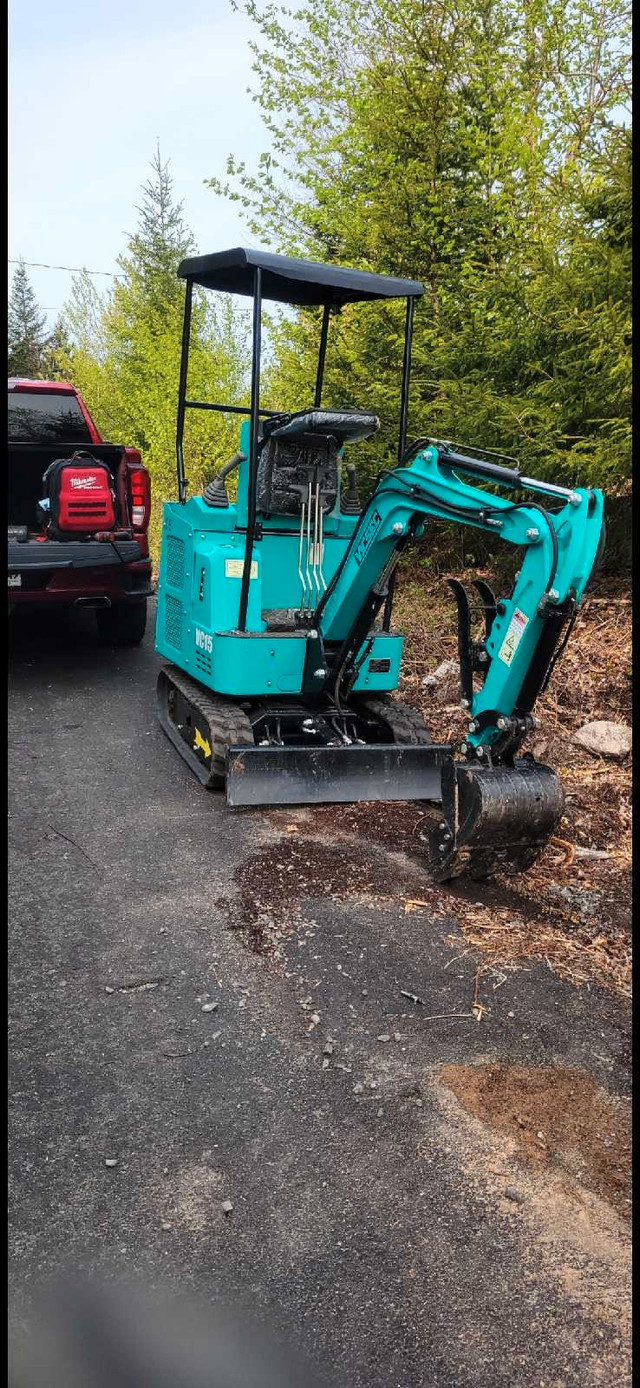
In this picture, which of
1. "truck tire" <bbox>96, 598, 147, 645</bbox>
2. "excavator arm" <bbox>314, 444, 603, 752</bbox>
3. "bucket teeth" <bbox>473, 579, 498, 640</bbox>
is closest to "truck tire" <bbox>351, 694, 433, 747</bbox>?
"excavator arm" <bbox>314, 444, 603, 752</bbox>

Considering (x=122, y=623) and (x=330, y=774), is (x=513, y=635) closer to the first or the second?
(x=330, y=774)

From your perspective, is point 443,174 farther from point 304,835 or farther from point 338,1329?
point 338,1329

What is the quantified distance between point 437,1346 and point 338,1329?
0.23 metres

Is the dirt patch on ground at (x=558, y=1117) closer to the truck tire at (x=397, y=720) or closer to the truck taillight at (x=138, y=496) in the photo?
the truck tire at (x=397, y=720)

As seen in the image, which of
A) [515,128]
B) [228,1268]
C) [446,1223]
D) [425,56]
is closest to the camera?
[228,1268]

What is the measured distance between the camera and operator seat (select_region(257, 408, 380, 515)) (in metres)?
5.84

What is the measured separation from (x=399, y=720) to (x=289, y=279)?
2682mm

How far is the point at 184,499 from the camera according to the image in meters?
6.44

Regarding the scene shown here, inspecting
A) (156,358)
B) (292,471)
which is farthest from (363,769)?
(156,358)

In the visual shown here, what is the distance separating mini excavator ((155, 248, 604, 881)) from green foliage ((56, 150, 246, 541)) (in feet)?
30.3

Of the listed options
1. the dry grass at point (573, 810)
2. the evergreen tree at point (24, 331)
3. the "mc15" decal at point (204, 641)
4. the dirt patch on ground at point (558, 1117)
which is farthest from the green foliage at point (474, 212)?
the evergreen tree at point (24, 331)

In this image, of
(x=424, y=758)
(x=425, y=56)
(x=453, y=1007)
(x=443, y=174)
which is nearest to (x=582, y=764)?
(x=424, y=758)

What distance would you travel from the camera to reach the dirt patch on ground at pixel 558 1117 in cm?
273

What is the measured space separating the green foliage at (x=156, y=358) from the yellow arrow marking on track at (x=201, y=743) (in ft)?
32.2
